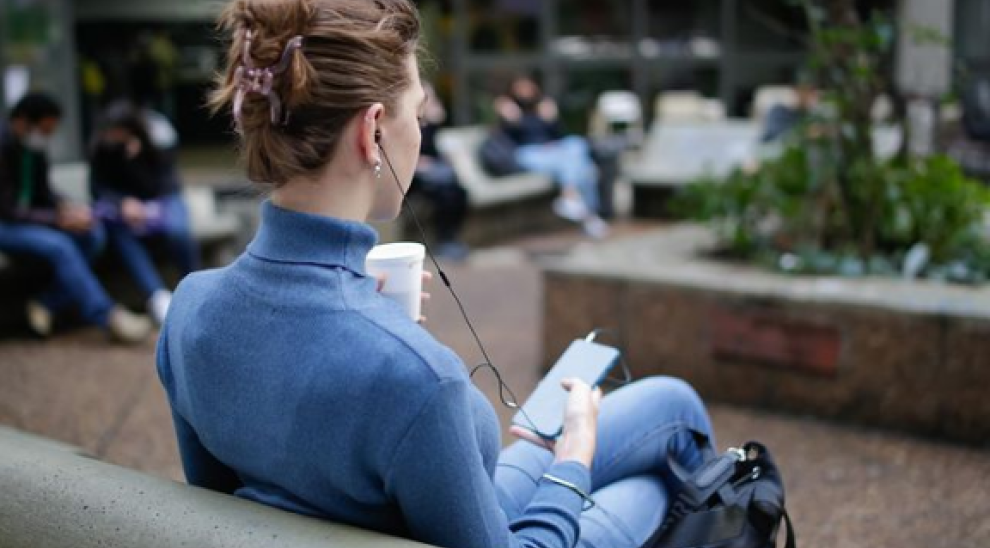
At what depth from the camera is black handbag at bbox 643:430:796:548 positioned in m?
2.41

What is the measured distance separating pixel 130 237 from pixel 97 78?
8.78 meters

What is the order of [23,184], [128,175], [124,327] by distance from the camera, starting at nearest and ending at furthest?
[124,327], [23,184], [128,175]

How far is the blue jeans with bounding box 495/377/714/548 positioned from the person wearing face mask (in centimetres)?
466

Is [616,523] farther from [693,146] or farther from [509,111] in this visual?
[693,146]

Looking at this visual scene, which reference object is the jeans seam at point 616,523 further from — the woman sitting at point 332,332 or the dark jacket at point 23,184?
the dark jacket at point 23,184

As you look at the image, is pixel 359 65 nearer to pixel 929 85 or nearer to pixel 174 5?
pixel 929 85

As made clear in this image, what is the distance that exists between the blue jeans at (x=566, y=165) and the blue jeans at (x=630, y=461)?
8.97 meters

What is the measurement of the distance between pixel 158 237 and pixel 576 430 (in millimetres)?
5874

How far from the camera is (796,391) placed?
202 inches

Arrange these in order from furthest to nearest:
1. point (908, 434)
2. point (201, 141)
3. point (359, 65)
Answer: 1. point (201, 141)
2. point (908, 434)
3. point (359, 65)

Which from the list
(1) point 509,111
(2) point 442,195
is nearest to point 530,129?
(1) point 509,111

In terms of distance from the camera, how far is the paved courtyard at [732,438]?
4.04 m

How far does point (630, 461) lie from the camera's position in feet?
8.84

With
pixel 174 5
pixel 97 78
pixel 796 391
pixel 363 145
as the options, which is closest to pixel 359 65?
pixel 363 145
